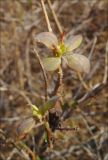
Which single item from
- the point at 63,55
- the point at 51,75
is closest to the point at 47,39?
the point at 63,55

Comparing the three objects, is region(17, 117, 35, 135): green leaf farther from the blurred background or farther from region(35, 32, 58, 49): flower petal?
the blurred background

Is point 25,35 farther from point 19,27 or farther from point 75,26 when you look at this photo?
point 75,26

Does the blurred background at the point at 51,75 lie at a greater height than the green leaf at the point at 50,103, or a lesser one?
lesser

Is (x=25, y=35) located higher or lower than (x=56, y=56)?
lower

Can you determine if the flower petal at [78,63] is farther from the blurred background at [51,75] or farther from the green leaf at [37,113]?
the blurred background at [51,75]

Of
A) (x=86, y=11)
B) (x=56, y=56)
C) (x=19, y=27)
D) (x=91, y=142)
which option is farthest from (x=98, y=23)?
(x=56, y=56)

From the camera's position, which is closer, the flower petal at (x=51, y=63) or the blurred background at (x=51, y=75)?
the flower petal at (x=51, y=63)

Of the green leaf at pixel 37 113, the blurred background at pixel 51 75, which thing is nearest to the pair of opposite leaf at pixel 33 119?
the green leaf at pixel 37 113

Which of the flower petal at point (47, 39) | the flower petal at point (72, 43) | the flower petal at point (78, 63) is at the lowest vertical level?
the flower petal at point (78, 63)
